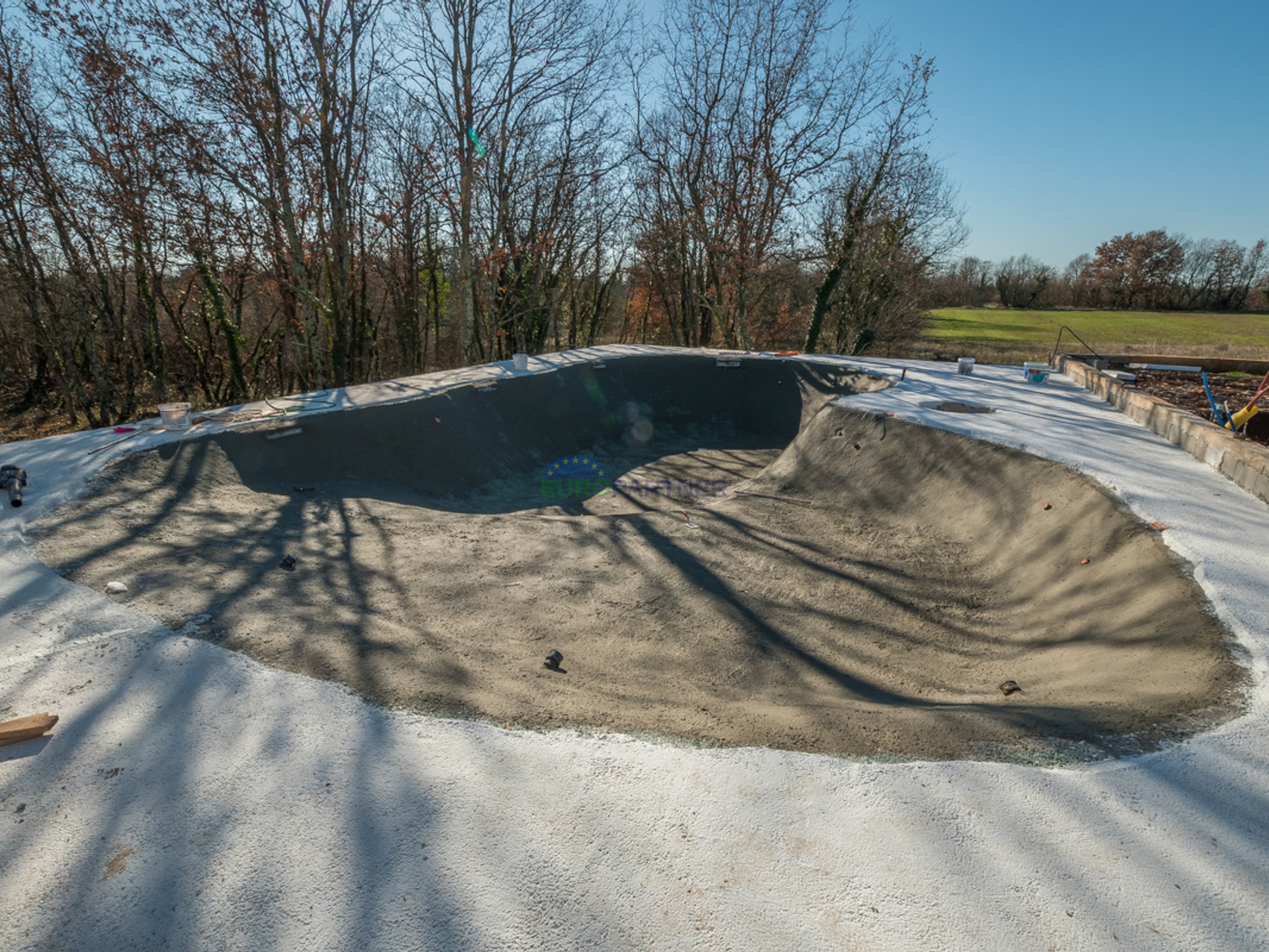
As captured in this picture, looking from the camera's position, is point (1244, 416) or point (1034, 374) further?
point (1034, 374)

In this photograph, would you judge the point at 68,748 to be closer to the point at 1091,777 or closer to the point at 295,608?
the point at 295,608

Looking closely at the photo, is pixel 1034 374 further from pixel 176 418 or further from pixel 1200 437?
pixel 176 418

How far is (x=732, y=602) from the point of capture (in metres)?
4.71

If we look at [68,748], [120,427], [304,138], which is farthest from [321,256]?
[68,748]

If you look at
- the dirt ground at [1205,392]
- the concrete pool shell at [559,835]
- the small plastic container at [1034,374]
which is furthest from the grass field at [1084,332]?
the concrete pool shell at [559,835]

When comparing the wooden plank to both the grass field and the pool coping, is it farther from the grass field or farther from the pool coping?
the grass field

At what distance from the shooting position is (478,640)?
145 inches

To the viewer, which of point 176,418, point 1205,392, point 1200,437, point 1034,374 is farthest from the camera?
point 1034,374

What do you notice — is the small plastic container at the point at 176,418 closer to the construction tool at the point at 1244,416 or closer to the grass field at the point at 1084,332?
the construction tool at the point at 1244,416

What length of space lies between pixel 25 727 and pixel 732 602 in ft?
13.4

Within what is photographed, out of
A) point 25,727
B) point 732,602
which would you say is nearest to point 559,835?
point 25,727

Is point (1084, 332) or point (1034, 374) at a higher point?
point (1084, 332)

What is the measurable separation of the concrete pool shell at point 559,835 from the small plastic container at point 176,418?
4565mm

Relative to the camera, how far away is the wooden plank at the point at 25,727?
2229 millimetres
